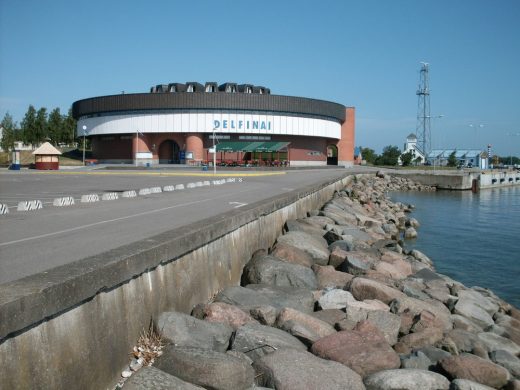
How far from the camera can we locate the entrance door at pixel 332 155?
101562 mm

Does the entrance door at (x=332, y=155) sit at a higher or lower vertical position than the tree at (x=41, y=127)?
lower

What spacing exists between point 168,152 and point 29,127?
33126mm

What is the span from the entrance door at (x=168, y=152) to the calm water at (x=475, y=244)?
51.0m

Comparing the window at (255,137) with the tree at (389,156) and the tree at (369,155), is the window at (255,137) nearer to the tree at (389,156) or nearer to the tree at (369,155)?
the tree at (389,156)

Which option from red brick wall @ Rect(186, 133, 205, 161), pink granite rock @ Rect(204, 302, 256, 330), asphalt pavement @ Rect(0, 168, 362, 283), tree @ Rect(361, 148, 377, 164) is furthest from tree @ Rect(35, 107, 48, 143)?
pink granite rock @ Rect(204, 302, 256, 330)

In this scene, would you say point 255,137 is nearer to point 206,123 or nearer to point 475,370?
point 206,123

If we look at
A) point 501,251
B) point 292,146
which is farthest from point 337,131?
point 501,251

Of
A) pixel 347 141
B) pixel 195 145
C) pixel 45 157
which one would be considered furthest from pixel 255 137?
pixel 45 157

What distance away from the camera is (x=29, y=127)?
103438 millimetres

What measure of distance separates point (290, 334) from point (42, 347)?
317 cm

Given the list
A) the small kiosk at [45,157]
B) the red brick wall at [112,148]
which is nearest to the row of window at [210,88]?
the red brick wall at [112,148]

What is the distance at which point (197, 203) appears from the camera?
17.5 m

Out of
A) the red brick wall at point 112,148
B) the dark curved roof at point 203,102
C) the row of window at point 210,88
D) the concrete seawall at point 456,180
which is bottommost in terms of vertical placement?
the concrete seawall at point 456,180

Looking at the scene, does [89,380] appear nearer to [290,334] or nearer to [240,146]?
[290,334]
